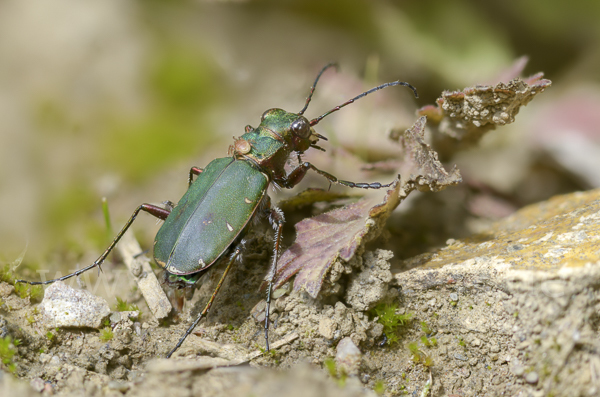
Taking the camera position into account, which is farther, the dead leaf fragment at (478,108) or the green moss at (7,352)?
the dead leaf fragment at (478,108)

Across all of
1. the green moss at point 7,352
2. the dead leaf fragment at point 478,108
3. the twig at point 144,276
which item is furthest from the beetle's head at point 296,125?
the green moss at point 7,352

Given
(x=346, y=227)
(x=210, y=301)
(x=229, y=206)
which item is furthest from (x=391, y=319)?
(x=229, y=206)

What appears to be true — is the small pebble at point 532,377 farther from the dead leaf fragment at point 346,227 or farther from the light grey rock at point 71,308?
the light grey rock at point 71,308

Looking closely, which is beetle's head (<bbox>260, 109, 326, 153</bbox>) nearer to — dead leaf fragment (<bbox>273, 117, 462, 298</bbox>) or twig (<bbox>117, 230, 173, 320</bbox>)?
dead leaf fragment (<bbox>273, 117, 462, 298</bbox>)

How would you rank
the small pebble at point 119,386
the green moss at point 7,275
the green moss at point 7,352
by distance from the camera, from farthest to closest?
the green moss at point 7,275, the green moss at point 7,352, the small pebble at point 119,386

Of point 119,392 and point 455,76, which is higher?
point 455,76

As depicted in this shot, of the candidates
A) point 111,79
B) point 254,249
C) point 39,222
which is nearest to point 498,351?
point 254,249

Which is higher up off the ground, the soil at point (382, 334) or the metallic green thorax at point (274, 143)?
the metallic green thorax at point (274, 143)

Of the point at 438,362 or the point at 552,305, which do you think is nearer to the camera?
the point at 552,305

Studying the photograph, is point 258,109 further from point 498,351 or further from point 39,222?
point 498,351
